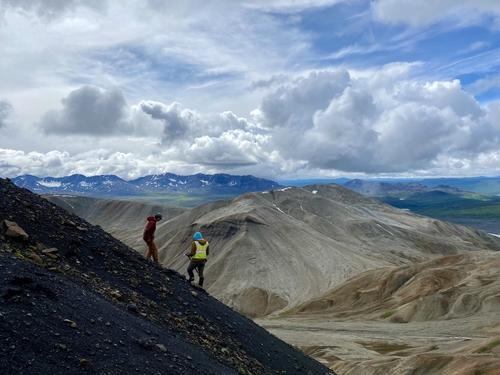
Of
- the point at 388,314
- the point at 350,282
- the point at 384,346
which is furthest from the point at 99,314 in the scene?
the point at 350,282

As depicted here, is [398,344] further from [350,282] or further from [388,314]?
[350,282]

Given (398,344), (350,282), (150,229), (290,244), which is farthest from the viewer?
(290,244)

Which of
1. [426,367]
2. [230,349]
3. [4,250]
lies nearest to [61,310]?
[4,250]

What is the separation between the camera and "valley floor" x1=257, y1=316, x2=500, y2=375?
105ft

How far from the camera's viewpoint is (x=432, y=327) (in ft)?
204

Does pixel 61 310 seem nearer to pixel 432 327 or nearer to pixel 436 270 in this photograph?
pixel 432 327

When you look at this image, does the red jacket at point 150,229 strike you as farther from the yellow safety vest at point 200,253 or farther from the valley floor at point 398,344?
the valley floor at point 398,344

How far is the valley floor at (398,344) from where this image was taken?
3191cm

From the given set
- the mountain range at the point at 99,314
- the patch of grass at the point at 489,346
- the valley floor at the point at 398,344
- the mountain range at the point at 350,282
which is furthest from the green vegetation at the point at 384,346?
the mountain range at the point at 99,314

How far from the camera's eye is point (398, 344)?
172 ft

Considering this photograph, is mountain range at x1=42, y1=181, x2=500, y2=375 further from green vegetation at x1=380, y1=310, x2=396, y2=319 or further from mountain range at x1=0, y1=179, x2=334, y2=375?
mountain range at x1=0, y1=179, x2=334, y2=375

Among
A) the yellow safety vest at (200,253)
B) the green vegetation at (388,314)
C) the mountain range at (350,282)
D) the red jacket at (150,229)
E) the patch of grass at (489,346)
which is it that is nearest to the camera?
the red jacket at (150,229)

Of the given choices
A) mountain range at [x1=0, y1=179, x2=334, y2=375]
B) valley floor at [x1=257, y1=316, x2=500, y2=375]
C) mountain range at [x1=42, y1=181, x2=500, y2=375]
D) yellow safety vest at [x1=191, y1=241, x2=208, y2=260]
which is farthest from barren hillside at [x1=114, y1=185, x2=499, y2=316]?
mountain range at [x1=0, y1=179, x2=334, y2=375]

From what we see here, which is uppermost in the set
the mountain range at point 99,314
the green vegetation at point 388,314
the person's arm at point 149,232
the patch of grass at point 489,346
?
the person's arm at point 149,232
